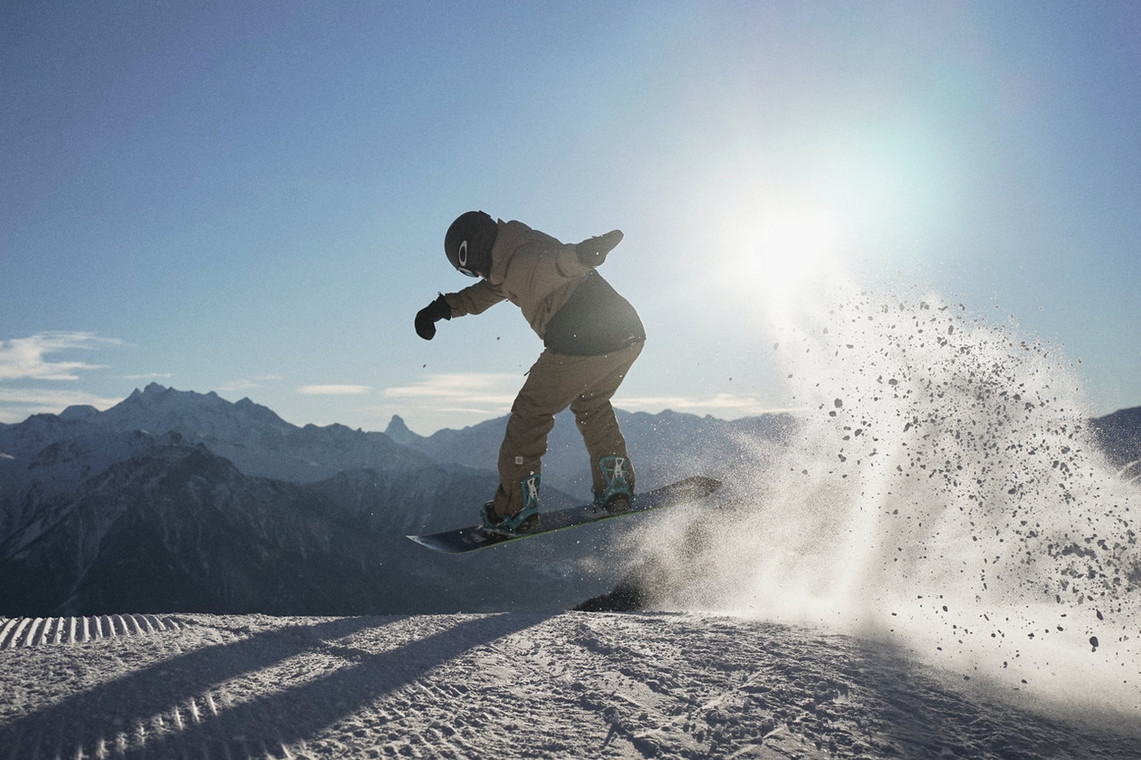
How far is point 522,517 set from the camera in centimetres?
613

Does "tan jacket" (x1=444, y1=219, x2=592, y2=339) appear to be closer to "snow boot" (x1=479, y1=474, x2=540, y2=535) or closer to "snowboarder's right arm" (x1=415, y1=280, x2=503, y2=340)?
"snowboarder's right arm" (x1=415, y1=280, x2=503, y2=340)

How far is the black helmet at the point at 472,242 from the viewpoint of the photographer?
5.80 metres

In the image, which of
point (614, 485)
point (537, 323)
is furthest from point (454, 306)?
point (614, 485)

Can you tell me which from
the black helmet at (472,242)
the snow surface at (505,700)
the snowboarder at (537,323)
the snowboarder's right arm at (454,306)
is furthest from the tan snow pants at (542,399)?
the snow surface at (505,700)

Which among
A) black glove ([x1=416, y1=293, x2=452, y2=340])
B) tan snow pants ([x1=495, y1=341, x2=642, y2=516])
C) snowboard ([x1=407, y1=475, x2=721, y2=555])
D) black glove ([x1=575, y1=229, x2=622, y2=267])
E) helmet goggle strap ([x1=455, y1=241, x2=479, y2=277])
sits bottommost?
snowboard ([x1=407, y1=475, x2=721, y2=555])

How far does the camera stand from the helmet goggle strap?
5.86 meters

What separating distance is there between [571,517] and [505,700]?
13.6ft

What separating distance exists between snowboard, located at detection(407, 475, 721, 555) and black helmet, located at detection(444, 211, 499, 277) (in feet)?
8.52

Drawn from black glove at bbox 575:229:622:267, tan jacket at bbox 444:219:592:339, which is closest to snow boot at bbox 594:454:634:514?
tan jacket at bbox 444:219:592:339

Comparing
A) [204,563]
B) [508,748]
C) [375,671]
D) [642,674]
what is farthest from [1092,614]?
[204,563]

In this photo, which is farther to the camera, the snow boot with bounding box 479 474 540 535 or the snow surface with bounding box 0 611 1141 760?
the snow boot with bounding box 479 474 540 535

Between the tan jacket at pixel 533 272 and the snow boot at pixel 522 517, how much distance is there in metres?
1.51

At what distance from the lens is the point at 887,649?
3.42m

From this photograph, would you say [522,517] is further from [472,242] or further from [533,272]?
[472,242]
